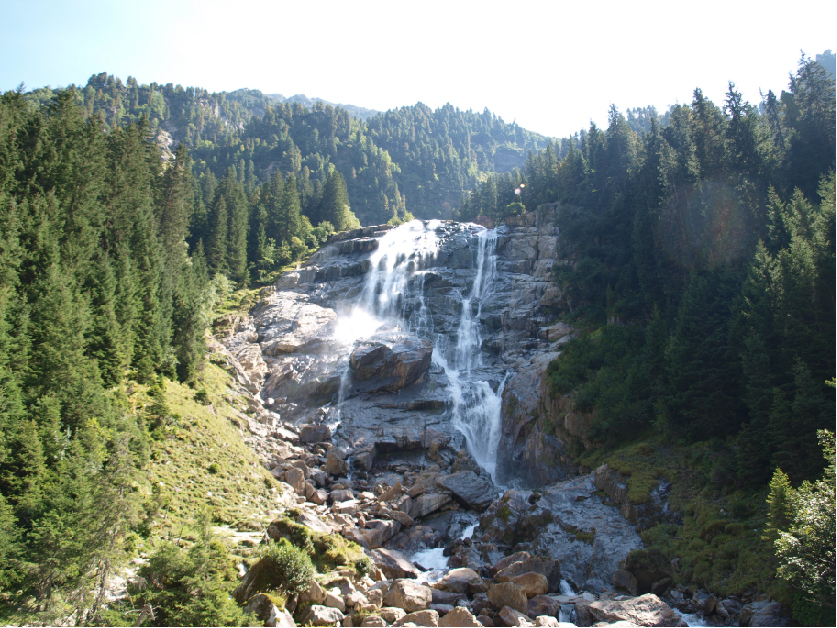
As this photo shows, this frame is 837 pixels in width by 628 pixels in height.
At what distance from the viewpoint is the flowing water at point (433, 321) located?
47.0 metres

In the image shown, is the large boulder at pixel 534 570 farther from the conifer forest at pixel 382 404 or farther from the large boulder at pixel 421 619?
the large boulder at pixel 421 619

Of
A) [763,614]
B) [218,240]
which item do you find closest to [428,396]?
[763,614]

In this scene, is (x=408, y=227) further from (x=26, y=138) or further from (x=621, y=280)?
(x=26, y=138)

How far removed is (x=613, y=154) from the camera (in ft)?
240

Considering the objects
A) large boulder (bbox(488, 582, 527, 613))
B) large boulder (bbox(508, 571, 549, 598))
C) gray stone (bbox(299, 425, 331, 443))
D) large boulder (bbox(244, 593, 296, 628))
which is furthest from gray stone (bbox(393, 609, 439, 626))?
gray stone (bbox(299, 425, 331, 443))

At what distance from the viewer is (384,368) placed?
2010 inches

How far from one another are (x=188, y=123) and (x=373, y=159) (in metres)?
80.4

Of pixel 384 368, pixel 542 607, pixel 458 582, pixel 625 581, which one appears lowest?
pixel 458 582

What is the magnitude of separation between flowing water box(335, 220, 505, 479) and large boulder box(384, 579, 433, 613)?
24.0 meters

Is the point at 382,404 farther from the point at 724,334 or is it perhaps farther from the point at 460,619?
the point at 460,619

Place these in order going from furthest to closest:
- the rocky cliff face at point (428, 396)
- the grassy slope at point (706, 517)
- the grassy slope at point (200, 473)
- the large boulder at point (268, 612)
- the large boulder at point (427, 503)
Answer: the large boulder at point (427, 503) < the rocky cliff face at point (428, 396) < the grassy slope at point (200, 473) < the grassy slope at point (706, 517) < the large boulder at point (268, 612)

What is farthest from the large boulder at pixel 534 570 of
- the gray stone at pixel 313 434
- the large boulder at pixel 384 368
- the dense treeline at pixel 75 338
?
the large boulder at pixel 384 368

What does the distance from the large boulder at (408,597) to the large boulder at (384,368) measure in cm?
3130

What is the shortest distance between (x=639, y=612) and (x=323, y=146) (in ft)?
493
